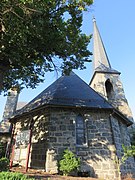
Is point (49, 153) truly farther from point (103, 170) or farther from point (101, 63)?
point (101, 63)

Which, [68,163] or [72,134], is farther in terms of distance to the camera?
[72,134]

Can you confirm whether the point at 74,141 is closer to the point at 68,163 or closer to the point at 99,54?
the point at 68,163

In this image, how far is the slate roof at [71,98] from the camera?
10.1 m

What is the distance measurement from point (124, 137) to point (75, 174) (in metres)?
5.30

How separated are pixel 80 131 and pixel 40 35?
5.93 meters

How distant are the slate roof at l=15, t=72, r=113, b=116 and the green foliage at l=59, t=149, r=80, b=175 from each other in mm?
2955

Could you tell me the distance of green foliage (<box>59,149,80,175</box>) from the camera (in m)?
7.68

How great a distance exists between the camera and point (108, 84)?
20297mm

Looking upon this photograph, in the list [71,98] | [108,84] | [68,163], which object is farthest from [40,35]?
[108,84]

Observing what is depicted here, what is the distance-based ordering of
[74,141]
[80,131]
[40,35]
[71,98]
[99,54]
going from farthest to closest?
[99,54]
[71,98]
[80,131]
[74,141]
[40,35]

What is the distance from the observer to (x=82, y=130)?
9.83 m

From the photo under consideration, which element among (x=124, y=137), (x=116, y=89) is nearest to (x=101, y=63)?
(x=116, y=89)

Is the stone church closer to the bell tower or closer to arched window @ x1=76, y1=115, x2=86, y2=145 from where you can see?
arched window @ x1=76, y1=115, x2=86, y2=145

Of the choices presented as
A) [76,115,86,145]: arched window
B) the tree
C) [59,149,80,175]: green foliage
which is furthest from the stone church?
the tree
